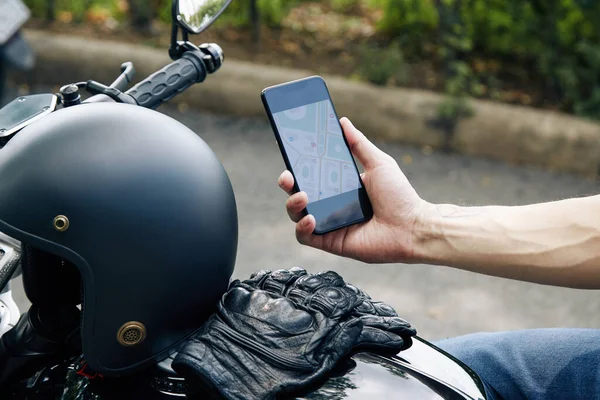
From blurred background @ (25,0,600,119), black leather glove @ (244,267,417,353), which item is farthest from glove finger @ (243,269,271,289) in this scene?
blurred background @ (25,0,600,119)

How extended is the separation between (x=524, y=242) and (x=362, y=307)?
0.43 meters

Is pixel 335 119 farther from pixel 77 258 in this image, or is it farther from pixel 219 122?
pixel 219 122

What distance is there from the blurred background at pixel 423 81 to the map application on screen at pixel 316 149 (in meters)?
1.90

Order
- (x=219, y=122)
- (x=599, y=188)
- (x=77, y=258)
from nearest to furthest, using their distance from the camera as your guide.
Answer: (x=77, y=258) < (x=599, y=188) < (x=219, y=122)

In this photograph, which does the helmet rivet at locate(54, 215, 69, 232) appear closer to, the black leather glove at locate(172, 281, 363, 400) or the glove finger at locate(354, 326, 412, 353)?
the black leather glove at locate(172, 281, 363, 400)

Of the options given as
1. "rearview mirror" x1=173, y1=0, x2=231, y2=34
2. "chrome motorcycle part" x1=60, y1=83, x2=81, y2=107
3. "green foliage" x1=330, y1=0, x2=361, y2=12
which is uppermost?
"green foliage" x1=330, y1=0, x2=361, y2=12

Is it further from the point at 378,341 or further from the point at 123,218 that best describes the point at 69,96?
the point at 378,341

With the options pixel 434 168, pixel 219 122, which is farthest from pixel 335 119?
pixel 219 122

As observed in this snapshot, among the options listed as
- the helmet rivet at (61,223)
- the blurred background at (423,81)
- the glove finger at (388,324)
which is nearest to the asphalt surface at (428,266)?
the blurred background at (423,81)

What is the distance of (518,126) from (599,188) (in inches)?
24.7

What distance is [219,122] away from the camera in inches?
216

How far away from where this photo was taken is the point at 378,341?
134 centimetres

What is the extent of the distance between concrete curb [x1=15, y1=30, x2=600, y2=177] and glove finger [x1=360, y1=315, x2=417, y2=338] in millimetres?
3986

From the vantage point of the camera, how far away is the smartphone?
1687mm
